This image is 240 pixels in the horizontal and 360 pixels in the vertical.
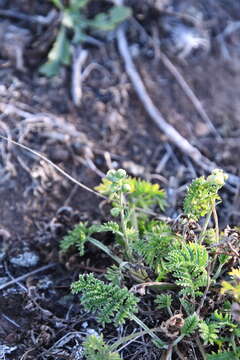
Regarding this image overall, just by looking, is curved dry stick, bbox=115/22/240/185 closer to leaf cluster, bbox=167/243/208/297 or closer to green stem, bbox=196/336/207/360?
leaf cluster, bbox=167/243/208/297

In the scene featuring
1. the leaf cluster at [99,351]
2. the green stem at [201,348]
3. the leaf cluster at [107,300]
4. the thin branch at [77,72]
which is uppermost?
the thin branch at [77,72]

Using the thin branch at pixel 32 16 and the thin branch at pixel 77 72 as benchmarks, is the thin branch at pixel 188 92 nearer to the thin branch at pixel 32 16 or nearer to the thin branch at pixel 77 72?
the thin branch at pixel 77 72

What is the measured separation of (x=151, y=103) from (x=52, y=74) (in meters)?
0.74

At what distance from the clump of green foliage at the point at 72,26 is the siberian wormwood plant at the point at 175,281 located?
1.47 metres

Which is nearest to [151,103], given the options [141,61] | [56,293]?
[141,61]

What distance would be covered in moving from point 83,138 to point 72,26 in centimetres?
95

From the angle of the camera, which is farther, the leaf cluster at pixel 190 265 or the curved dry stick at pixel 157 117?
the curved dry stick at pixel 157 117

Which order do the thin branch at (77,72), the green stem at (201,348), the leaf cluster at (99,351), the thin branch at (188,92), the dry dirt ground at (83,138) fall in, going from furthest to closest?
the thin branch at (188,92), the thin branch at (77,72), the dry dirt ground at (83,138), the green stem at (201,348), the leaf cluster at (99,351)

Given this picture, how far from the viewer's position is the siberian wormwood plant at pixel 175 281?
2.00 meters

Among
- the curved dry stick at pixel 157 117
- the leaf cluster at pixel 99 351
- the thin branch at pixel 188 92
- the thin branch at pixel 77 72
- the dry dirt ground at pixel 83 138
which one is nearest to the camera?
the leaf cluster at pixel 99 351

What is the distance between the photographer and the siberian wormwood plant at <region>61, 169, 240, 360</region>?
2.00 meters

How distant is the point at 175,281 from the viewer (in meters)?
2.18

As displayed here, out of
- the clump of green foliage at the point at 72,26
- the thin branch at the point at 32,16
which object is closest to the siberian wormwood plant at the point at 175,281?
the clump of green foliage at the point at 72,26

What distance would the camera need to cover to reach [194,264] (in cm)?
205
